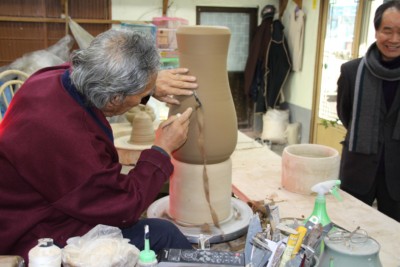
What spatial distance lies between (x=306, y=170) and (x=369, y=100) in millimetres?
490

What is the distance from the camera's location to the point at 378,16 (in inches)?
72.4

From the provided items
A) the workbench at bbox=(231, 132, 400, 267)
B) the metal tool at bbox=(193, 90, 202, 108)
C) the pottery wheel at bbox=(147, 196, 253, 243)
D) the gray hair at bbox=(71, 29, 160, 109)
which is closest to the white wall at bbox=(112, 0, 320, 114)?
the workbench at bbox=(231, 132, 400, 267)

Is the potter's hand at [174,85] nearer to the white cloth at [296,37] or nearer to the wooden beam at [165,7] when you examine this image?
the wooden beam at [165,7]

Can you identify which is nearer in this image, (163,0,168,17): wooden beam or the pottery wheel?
the pottery wheel

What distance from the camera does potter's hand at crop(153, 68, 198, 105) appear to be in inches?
54.2

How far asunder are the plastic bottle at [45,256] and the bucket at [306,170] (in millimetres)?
1153

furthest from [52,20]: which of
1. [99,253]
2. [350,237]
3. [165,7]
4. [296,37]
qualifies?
[350,237]

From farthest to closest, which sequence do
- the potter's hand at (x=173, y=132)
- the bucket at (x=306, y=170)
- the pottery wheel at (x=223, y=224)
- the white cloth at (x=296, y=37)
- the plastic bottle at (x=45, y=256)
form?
the white cloth at (x=296, y=37) → the bucket at (x=306, y=170) → the pottery wheel at (x=223, y=224) → the potter's hand at (x=173, y=132) → the plastic bottle at (x=45, y=256)

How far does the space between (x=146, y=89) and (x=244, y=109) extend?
410cm

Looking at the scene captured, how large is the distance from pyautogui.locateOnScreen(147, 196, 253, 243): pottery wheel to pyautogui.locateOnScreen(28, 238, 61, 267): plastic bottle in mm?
623

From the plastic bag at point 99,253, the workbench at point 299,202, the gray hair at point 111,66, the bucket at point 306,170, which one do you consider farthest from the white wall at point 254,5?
the plastic bag at point 99,253

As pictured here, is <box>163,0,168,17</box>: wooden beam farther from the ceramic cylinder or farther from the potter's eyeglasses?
the potter's eyeglasses

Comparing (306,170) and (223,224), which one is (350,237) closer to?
(223,224)

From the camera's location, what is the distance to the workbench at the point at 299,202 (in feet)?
4.62
